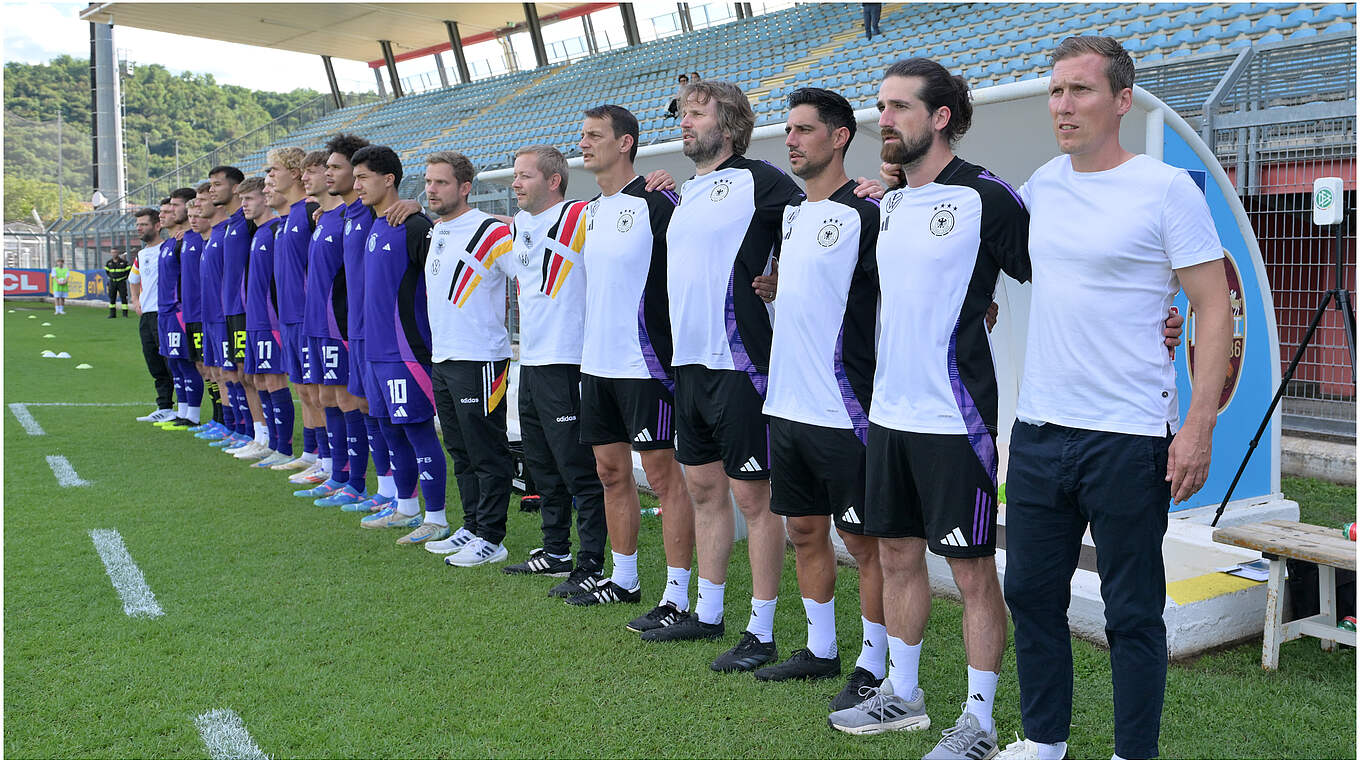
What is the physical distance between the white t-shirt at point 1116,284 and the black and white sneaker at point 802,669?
146 cm

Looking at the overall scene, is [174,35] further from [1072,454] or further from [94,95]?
[1072,454]

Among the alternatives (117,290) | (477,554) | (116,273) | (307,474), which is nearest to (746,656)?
(477,554)

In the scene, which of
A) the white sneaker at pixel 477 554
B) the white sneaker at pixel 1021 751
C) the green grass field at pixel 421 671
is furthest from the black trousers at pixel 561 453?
the white sneaker at pixel 1021 751

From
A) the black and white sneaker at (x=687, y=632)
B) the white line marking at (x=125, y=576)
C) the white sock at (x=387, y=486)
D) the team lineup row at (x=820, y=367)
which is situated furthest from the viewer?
the white sock at (x=387, y=486)

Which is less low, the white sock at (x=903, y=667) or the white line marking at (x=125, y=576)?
the white sock at (x=903, y=667)

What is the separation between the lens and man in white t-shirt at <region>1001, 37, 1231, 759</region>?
7.91 ft

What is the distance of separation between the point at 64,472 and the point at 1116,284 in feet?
25.8

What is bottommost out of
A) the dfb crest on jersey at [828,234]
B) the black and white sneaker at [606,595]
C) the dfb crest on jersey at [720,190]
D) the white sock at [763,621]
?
the black and white sneaker at [606,595]

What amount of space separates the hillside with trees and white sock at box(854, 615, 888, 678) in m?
68.4

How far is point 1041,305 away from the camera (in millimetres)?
2666

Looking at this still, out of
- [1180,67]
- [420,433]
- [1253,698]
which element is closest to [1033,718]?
[1253,698]

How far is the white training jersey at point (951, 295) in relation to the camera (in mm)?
2836

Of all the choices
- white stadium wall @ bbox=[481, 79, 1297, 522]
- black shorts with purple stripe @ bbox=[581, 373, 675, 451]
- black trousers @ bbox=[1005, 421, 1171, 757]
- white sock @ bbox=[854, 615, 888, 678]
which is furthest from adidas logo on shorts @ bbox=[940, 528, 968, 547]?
white stadium wall @ bbox=[481, 79, 1297, 522]

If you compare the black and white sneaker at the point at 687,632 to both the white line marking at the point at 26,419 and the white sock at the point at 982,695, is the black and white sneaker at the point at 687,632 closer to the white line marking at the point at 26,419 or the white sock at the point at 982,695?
the white sock at the point at 982,695
